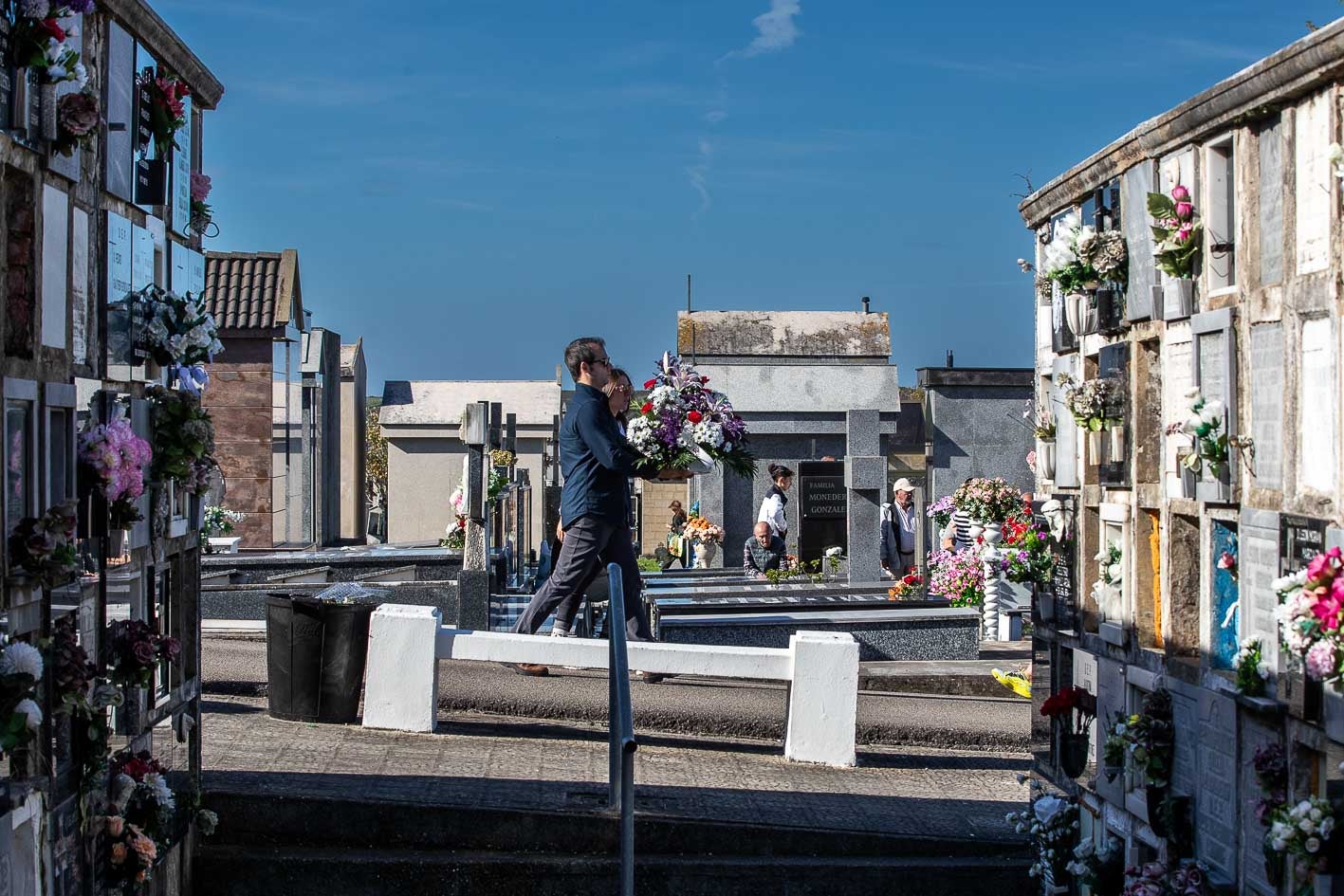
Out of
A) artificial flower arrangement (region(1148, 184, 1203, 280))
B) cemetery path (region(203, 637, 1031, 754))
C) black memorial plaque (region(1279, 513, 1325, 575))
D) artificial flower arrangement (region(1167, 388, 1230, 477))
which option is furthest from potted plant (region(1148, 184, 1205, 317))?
cemetery path (region(203, 637, 1031, 754))

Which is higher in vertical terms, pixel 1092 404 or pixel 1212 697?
pixel 1092 404

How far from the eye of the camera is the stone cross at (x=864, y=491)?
51.7ft

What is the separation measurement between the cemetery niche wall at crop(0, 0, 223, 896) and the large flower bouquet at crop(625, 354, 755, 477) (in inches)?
156

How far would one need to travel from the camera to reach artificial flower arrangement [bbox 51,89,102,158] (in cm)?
493

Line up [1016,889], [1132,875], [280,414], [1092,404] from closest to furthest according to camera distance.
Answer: [1132,875], [1092,404], [1016,889], [280,414]

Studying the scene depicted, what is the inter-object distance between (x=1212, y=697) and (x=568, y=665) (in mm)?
4011

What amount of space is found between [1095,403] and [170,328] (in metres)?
3.42

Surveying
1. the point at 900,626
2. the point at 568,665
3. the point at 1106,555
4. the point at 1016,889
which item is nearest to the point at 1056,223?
the point at 1106,555

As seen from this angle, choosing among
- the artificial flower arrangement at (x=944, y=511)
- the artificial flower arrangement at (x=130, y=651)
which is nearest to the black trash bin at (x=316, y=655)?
the artificial flower arrangement at (x=130, y=651)

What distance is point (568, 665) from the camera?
8586 millimetres

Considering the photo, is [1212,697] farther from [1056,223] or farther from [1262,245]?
[1056,223]

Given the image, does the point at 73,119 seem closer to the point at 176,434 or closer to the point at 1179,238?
the point at 176,434

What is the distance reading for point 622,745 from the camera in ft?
17.4

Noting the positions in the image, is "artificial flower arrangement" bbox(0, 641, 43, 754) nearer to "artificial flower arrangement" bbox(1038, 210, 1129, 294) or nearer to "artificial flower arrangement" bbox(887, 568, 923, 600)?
"artificial flower arrangement" bbox(1038, 210, 1129, 294)
